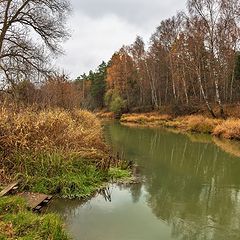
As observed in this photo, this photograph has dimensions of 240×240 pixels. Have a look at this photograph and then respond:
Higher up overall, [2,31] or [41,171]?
[2,31]

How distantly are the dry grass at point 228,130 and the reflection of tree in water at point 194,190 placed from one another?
4748 millimetres

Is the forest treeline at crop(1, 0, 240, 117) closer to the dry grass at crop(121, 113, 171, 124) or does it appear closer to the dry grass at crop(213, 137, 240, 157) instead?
the dry grass at crop(121, 113, 171, 124)

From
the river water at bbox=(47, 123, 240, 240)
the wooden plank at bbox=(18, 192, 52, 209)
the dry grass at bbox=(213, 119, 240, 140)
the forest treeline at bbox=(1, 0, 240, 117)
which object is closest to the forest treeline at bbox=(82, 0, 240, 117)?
the forest treeline at bbox=(1, 0, 240, 117)

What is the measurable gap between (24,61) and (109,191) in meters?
9.94

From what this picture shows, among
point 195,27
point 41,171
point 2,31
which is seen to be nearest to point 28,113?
point 41,171

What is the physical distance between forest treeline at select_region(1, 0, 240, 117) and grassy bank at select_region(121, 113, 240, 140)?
1.55 meters

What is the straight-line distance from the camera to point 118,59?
53312mm

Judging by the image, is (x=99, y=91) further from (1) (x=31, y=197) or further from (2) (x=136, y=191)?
(1) (x=31, y=197)

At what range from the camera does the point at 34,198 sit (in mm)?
7352

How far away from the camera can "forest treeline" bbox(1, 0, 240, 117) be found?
21.6 meters

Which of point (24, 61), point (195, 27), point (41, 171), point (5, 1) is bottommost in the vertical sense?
point (41, 171)

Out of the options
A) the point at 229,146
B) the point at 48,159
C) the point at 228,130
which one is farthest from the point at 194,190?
the point at 228,130

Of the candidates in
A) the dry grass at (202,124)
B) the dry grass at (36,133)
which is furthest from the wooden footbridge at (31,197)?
the dry grass at (202,124)

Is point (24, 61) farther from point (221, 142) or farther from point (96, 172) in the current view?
point (221, 142)
